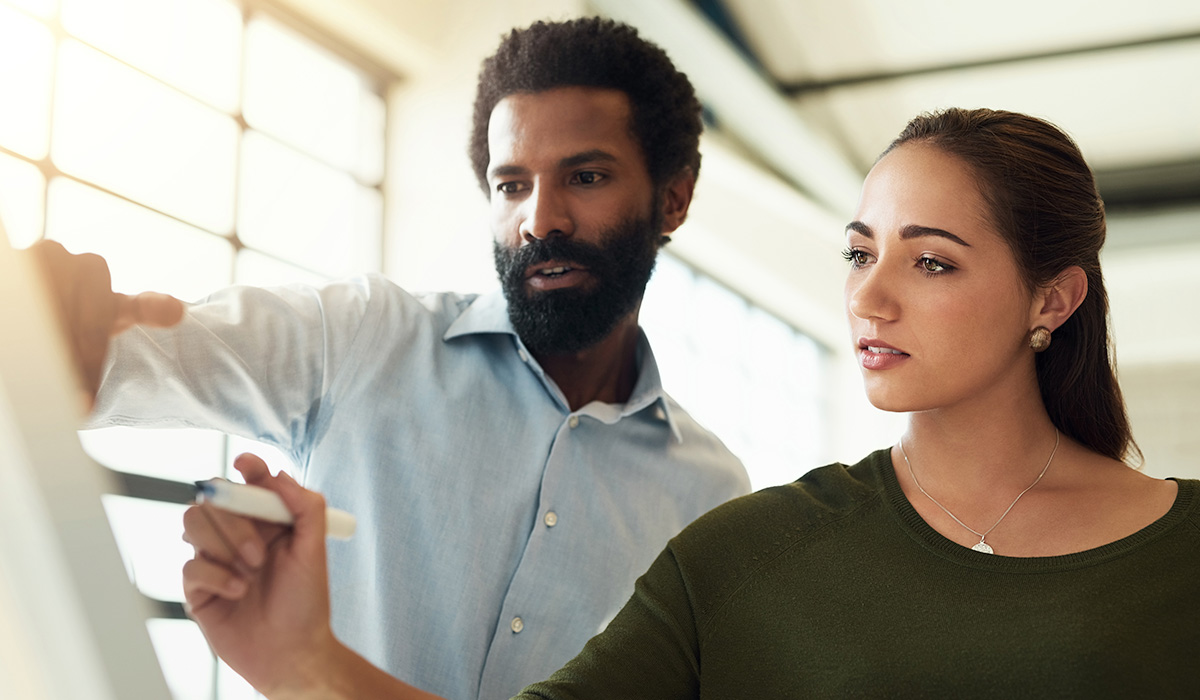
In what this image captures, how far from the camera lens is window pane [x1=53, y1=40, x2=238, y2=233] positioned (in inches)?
87.7

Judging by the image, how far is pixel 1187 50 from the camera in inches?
178

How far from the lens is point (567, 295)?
1633mm

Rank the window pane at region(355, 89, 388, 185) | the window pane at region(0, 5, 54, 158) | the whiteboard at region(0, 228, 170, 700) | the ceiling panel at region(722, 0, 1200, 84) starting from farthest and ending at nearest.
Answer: the ceiling panel at region(722, 0, 1200, 84)
the window pane at region(355, 89, 388, 185)
the window pane at region(0, 5, 54, 158)
the whiteboard at region(0, 228, 170, 700)

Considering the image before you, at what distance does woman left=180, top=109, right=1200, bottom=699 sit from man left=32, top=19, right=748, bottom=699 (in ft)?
1.00

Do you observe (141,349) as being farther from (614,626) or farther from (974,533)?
(974,533)

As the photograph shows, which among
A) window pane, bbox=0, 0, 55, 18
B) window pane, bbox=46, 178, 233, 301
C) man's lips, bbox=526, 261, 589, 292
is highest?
window pane, bbox=0, 0, 55, 18

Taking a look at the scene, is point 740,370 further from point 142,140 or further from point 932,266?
point 932,266

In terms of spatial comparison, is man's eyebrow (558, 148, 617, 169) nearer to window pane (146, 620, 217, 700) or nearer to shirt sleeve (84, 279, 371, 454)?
shirt sleeve (84, 279, 371, 454)

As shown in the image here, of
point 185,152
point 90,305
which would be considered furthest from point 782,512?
point 185,152

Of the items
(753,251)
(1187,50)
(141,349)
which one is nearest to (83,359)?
(141,349)

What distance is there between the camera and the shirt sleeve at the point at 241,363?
112 centimetres

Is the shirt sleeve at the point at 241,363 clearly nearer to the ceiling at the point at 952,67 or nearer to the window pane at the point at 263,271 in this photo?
the window pane at the point at 263,271

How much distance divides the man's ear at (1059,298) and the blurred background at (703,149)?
103 centimetres

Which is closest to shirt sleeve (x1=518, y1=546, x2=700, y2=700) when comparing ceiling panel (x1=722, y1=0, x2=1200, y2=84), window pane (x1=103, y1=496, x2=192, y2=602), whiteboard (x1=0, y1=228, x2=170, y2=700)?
window pane (x1=103, y1=496, x2=192, y2=602)
